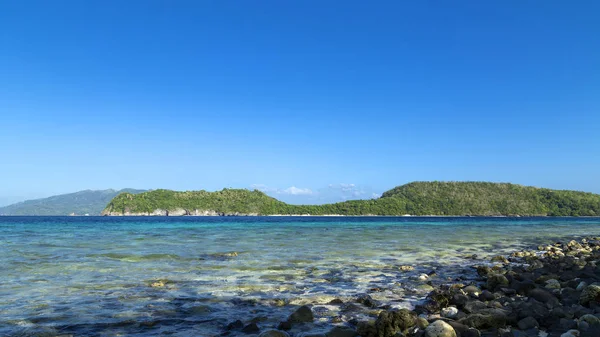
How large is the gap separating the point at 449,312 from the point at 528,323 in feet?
4.86

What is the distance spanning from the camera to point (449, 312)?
7.96 meters

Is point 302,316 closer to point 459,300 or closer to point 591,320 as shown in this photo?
point 459,300

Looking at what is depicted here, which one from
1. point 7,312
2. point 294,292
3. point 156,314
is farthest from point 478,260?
point 7,312

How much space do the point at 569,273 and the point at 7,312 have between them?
1517 centimetres

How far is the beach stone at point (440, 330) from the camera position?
243 inches

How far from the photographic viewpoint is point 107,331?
7.20 meters

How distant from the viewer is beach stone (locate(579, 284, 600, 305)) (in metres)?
8.06

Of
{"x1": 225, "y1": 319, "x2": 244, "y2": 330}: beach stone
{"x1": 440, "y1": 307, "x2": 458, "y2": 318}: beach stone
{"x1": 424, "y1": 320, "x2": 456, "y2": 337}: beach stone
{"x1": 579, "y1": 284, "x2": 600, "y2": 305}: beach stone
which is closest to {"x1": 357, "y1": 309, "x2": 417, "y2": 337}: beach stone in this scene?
{"x1": 424, "y1": 320, "x2": 456, "y2": 337}: beach stone

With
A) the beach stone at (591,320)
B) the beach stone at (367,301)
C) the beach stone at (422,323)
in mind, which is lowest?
the beach stone at (367,301)

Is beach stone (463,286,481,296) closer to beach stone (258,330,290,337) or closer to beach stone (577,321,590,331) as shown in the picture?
beach stone (577,321,590,331)

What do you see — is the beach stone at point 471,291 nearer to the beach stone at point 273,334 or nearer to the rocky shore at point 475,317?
the rocky shore at point 475,317

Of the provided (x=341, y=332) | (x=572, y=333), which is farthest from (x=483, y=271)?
(x=341, y=332)

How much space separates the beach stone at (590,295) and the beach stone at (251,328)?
6.88 metres

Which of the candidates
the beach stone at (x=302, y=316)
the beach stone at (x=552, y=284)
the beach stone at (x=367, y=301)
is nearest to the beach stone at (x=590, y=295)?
the beach stone at (x=552, y=284)
